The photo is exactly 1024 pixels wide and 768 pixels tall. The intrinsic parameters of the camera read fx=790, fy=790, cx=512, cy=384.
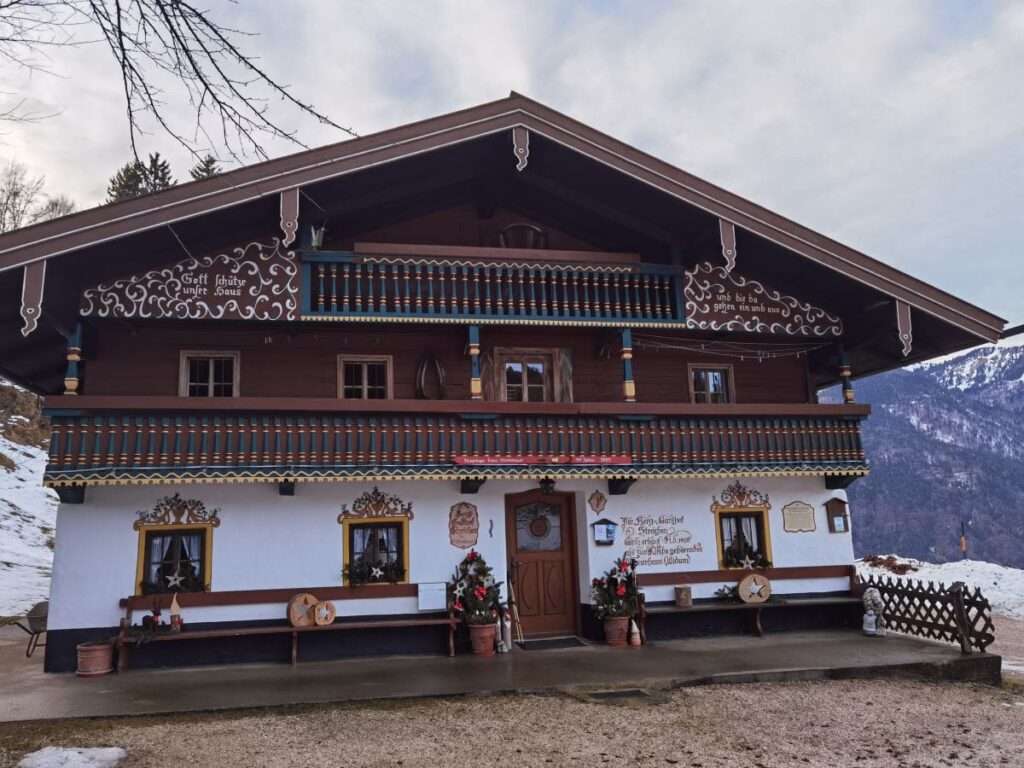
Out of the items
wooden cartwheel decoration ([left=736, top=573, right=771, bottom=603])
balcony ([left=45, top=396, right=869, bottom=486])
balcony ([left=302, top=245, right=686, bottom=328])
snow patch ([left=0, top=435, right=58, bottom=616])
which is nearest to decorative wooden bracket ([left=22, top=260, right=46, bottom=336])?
balcony ([left=45, top=396, right=869, bottom=486])

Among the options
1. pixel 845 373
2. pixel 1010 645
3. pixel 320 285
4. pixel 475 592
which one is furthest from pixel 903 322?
pixel 320 285

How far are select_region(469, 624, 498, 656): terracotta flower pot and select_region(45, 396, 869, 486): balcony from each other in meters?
2.46

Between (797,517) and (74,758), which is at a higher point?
(797,517)

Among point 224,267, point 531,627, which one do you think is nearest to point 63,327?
point 224,267

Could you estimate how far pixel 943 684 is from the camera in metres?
11.2

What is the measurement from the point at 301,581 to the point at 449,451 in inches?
127

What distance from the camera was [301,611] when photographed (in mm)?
12547

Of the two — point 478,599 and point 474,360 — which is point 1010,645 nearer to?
point 478,599

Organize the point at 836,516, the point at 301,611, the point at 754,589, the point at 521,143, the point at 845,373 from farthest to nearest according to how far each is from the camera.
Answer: the point at 845,373 < the point at 836,516 < the point at 754,589 < the point at 521,143 < the point at 301,611

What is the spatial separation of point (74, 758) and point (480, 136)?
10220 millimetres

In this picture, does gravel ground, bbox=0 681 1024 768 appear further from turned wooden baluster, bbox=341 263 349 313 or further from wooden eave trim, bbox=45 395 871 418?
turned wooden baluster, bbox=341 263 349 313

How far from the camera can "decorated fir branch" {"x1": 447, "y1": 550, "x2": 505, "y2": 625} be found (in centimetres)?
1295

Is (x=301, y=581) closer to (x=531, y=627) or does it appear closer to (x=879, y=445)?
(x=531, y=627)

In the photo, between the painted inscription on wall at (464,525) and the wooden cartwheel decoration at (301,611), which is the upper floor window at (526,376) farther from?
the wooden cartwheel decoration at (301,611)
